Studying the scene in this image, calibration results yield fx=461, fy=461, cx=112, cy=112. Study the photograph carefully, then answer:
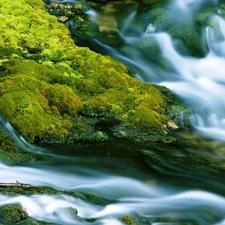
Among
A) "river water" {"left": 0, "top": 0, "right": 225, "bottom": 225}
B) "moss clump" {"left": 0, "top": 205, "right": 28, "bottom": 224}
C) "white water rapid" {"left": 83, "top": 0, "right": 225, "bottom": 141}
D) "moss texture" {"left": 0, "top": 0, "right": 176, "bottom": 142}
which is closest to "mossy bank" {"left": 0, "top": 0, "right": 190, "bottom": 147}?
"moss texture" {"left": 0, "top": 0, "right": 176, "bottom": 142}

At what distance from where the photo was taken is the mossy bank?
27.8 feet

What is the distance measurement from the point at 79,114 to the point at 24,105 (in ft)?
4.12

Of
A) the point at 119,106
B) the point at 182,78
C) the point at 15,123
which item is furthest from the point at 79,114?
the point at 182,78

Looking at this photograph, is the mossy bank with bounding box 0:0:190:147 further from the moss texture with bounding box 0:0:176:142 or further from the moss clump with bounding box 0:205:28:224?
the moss clump with bounding box 0:205:28:224

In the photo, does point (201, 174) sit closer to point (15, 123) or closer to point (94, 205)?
point (94, 205)

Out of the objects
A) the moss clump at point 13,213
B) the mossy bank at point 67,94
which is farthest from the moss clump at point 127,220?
the mossy bank at point 67,94

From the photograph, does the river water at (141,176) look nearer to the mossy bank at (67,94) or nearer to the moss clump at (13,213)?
the moss clump at (13,213)

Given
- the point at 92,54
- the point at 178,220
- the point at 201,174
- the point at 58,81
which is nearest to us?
the point at 178,220

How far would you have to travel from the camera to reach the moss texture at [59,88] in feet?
27.8

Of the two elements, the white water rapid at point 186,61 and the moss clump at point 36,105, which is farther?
the white water rapid at point 186,61

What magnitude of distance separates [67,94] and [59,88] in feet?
0.72

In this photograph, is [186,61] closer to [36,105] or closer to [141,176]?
[36,105]

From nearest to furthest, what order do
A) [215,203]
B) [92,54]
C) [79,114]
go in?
[215,203]
[79,114]
[92,54]

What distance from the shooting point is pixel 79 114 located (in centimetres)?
930
